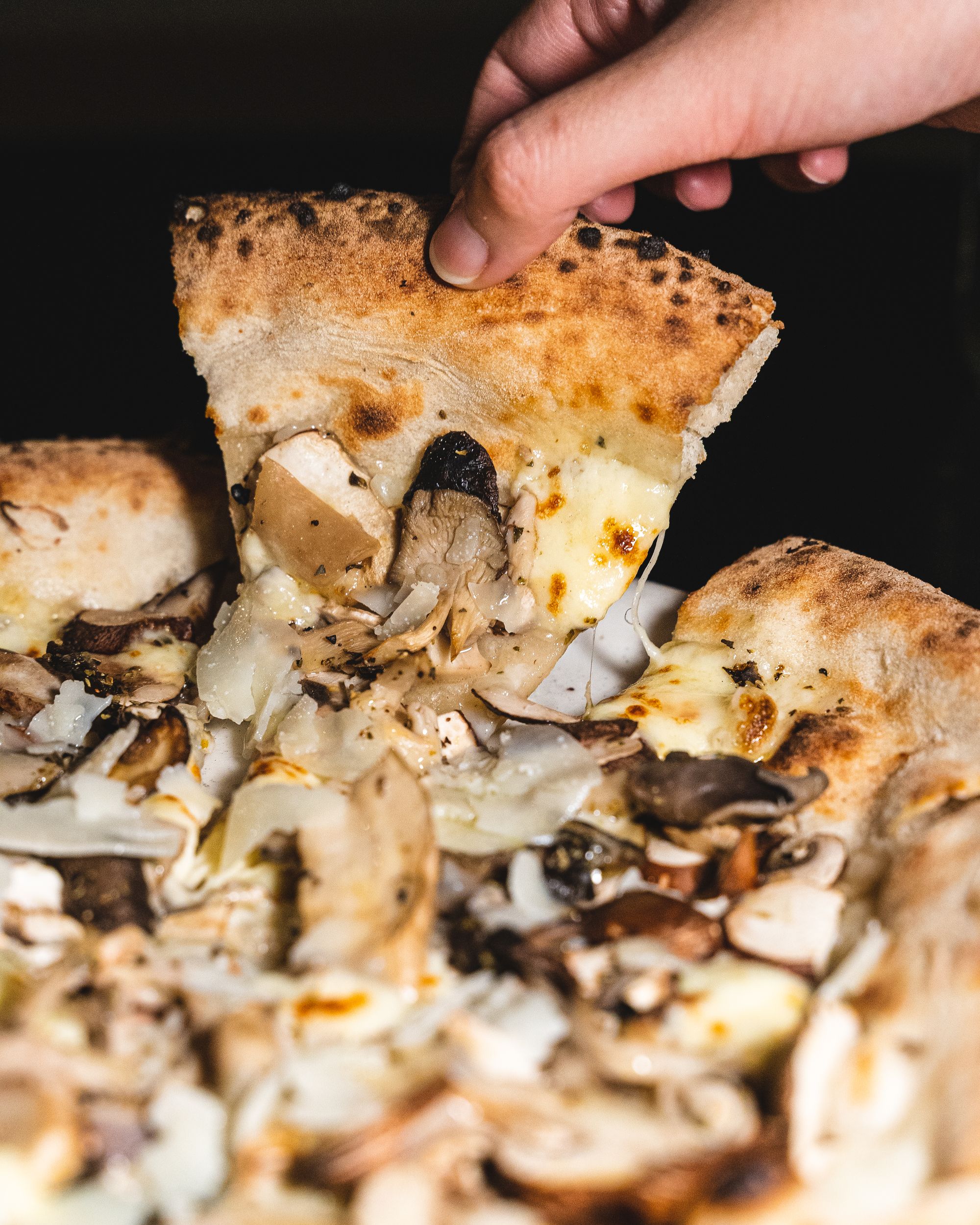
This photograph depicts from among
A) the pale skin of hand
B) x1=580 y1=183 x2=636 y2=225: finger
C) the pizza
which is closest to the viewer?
the pizza

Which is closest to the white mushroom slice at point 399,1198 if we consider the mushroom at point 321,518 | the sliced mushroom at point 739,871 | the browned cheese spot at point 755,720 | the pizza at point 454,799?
the pizza at point 454,799

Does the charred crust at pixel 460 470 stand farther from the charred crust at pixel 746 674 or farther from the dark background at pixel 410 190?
the dark background at pixel 410 190

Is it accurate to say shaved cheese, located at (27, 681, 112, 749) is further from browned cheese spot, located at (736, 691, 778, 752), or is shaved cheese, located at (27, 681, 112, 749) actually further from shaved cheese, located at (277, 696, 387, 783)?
browned cheese spot, located at (736, 691, 778, 752)

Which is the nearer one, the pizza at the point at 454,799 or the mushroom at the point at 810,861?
the pizza at the point at 454,799

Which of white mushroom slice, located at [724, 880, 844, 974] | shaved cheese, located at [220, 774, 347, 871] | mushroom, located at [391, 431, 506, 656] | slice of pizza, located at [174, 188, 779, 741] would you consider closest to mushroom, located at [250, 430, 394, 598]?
slice of pizza, located at [174, 188, 779, 741]

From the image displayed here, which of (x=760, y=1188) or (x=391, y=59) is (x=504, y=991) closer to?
(x=760, y=1188)
